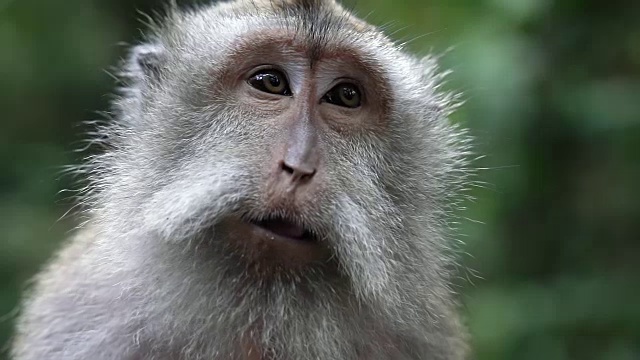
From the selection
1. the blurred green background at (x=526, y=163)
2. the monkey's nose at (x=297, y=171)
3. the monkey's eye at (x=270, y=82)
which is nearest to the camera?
the monkey's nose at (x=297, y=171)

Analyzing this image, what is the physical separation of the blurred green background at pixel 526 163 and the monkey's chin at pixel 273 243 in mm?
1061

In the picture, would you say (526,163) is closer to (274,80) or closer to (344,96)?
(344,96)

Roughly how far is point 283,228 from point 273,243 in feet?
0.19

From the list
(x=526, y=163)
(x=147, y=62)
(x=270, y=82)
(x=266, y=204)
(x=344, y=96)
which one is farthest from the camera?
(x=526, y=163)

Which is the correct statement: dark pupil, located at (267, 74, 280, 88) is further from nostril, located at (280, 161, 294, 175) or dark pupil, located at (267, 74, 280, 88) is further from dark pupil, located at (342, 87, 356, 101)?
nostril, located at (280, 161, 294, 175)

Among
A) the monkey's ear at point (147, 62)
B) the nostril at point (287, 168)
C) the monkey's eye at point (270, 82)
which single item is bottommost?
the nostril at point (287, 168)

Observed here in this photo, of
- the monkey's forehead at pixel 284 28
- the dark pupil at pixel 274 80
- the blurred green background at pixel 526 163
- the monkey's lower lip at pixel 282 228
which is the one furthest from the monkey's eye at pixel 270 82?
the blurred green background at pixel 526 163

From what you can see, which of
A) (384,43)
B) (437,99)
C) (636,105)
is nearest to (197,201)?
(384,43)

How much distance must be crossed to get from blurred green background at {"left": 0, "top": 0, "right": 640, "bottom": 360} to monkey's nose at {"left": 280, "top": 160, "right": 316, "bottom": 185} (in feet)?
3.93

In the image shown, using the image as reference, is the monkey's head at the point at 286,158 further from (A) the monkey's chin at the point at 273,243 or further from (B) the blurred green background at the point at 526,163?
(B) the blurred green background at the point at 526,163

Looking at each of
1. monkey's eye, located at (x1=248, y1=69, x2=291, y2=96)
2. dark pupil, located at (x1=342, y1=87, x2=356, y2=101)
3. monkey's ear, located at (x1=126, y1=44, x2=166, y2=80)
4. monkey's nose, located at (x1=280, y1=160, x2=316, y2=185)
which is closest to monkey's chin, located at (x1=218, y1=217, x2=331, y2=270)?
monkey's nose, located at (x1=280, y1=160, x2=316, y2=185)

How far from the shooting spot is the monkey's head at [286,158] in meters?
2.78

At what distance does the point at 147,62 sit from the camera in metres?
3.52

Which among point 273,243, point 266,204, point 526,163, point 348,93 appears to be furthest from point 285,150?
point 526,163
